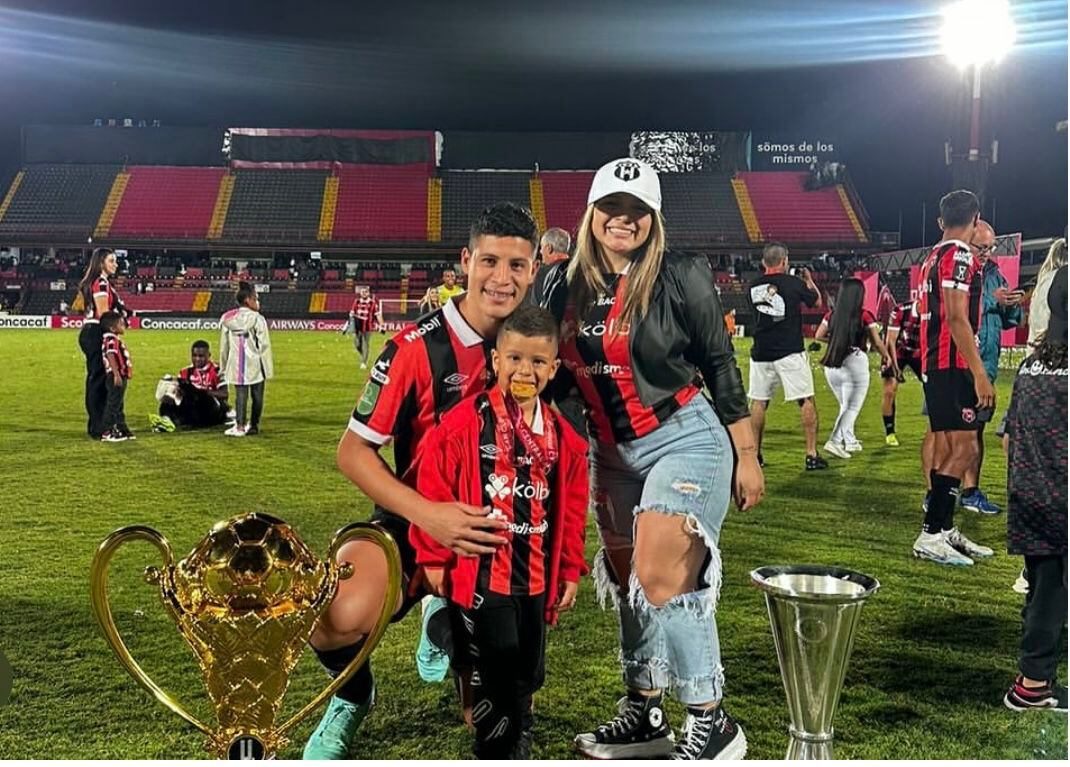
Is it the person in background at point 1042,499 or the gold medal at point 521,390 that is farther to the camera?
the person in background at point 1042,499

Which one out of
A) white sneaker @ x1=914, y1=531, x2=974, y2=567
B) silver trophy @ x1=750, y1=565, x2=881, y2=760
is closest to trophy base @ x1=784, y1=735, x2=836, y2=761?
silver trophy @ x1=750, y1=565, x2=881, y2=760

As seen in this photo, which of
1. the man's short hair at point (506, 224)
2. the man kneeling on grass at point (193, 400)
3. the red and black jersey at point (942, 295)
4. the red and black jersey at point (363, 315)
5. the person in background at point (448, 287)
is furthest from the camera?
the red and black jersey at point (363, 315)

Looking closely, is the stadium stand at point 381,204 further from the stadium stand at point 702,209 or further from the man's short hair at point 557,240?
the man's short hair at point 557,240

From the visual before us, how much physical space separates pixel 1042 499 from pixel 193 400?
24.3 feet

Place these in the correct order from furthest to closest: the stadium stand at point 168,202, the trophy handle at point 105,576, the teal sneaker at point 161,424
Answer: the stadium stand at point 168,202, the teal sneaker at point 161,424, the trophy handle at point 105,576

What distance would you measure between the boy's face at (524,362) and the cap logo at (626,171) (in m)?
0.50

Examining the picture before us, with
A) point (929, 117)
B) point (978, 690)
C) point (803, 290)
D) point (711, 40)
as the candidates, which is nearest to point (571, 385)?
point (978, 690)

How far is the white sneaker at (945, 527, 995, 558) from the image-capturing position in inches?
162

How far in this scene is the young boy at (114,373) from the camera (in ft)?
23.3

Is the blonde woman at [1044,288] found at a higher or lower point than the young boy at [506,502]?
higher

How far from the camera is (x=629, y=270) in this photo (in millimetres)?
2162

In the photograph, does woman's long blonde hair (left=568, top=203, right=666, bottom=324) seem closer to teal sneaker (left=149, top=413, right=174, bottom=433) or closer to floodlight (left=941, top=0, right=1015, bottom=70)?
floodlight (left=941, top=0, right=1015, bottom=70)

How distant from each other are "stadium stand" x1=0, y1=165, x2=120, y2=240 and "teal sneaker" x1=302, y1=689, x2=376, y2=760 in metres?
34.4

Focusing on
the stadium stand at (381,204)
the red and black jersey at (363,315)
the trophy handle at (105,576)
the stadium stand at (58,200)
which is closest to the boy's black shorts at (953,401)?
the trophy handle at (105,576)
